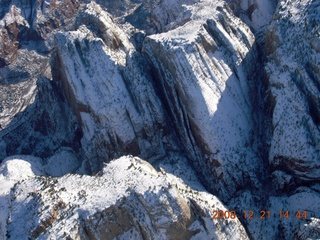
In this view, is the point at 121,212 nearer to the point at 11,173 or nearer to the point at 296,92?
the point at 11,173

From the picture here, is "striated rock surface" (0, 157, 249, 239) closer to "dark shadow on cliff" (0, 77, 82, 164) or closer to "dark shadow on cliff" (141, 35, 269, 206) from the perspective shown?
"dark shadow on cliff" (141, 35, 269, 206)

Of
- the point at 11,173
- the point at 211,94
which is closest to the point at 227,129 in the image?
the point at 211,94

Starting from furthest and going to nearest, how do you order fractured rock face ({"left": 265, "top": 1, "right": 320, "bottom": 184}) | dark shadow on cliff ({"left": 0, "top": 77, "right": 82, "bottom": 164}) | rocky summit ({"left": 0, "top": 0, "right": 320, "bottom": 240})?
dark shadow on cliff ({"left": 0, "top": 77, "right": 82, "bottom": 164}) → fractured rock face ({"left": 265, "top": 1, "right": 320, "bottom": 184}) → rocky summit ({"left": 0, "top": 0, "right": 320, "bottom": 240})

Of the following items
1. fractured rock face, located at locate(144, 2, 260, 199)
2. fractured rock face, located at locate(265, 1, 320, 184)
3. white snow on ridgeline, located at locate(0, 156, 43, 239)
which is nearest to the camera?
white snow on ridgeline, located at locate(0, 156, 43, 239)

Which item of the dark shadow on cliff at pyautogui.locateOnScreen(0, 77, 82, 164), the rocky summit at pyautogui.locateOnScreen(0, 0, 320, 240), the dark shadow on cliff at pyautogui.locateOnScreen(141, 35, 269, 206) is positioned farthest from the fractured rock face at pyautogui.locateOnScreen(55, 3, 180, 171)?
the dark shadow on cliff at pyautogui.locateOnScreen(0, 77, 82, 164)

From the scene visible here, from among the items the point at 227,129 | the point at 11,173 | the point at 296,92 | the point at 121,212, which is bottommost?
the point at 121,212

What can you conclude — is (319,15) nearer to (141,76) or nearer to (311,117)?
(311,117)

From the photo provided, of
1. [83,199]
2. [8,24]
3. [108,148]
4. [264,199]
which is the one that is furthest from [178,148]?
[8,24]

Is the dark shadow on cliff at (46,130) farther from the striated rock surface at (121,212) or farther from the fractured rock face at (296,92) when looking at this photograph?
the fractured rock face at (296,92)
